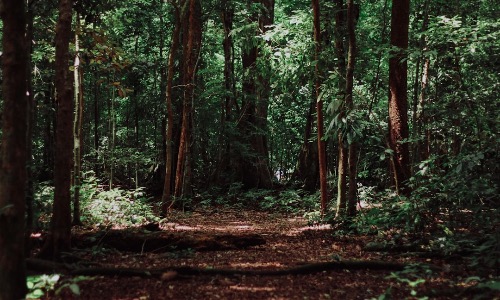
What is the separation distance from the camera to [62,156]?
6.28m

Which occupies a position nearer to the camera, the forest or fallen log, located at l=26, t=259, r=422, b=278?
the forest

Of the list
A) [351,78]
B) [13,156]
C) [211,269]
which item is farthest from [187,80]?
[13,156]

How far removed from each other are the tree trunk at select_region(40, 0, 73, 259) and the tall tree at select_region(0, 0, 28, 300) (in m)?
2.48

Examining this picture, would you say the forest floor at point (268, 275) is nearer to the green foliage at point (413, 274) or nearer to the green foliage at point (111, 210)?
the green foliage at point (413, 274)

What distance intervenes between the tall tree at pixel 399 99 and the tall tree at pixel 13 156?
815 cm

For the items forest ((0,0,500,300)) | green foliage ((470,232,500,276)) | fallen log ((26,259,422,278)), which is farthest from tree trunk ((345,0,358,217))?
→ green foliage ((470,232,500,276))

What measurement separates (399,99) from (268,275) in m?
6.24

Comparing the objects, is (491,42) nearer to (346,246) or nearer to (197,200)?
(346,246)

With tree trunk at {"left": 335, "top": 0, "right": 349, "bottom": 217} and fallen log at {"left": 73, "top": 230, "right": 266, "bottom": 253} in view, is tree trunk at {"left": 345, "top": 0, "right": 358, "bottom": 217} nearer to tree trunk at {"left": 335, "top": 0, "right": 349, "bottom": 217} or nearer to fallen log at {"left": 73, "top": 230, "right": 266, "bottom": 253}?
tree trunk at {"left": 335, "top": 0, "right": 349, "bottom": 217}

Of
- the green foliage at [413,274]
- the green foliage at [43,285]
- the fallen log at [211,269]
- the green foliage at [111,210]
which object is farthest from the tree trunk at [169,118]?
the green foliage at [413,274]

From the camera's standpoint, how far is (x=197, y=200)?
57.5 ft

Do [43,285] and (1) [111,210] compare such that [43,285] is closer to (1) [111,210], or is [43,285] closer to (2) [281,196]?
(1) [111,210]

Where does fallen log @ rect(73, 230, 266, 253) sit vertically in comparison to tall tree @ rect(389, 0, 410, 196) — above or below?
below

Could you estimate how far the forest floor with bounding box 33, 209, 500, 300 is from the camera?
194 inches
